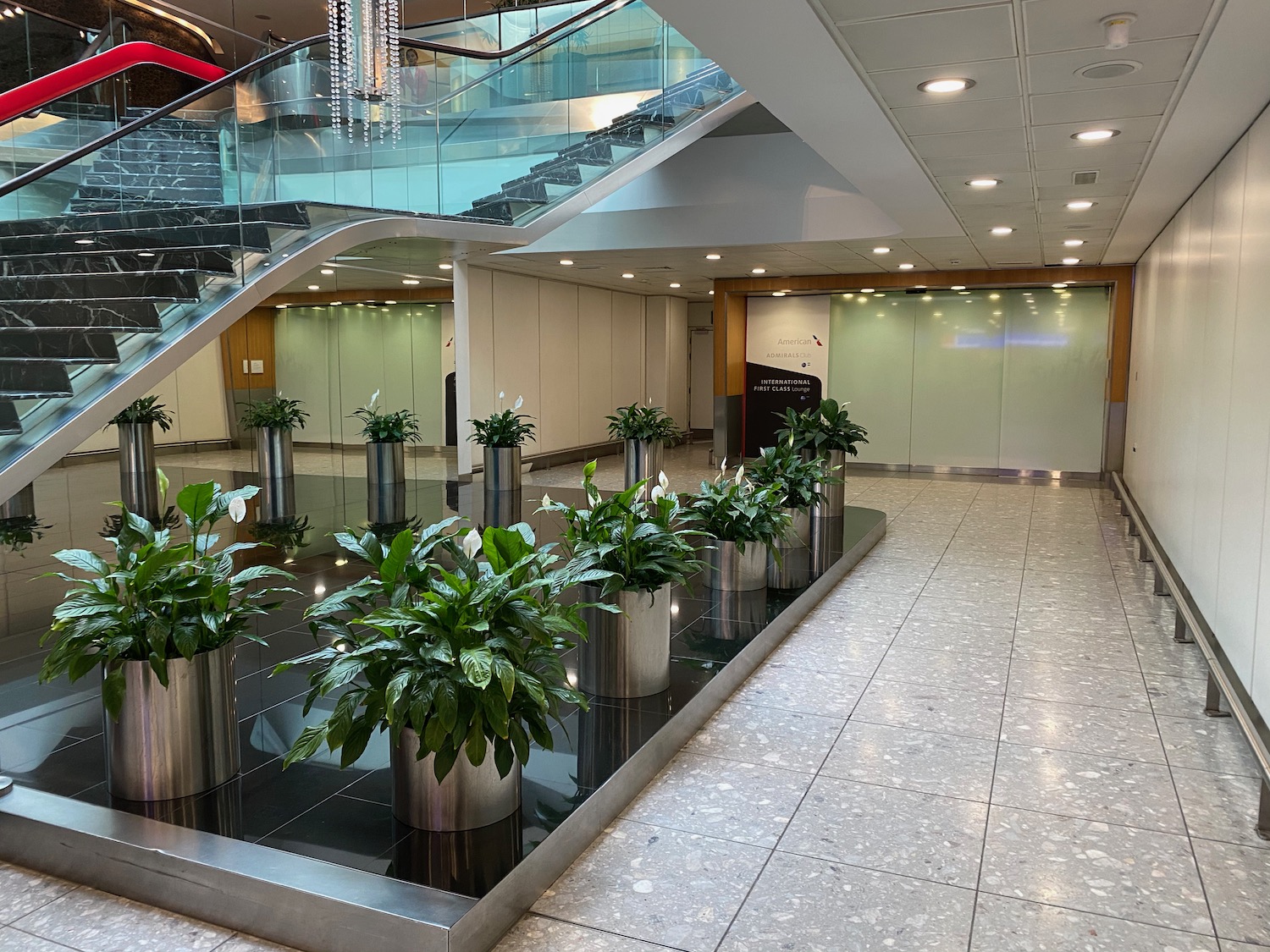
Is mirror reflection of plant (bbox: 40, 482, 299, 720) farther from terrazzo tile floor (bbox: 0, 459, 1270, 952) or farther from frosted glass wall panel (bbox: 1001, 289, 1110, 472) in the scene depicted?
frosted glass wall panel (bbox: 1001, 289, 1110, 472)

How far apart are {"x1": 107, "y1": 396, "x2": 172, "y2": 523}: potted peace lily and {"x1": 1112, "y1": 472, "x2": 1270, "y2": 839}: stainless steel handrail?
378 inches

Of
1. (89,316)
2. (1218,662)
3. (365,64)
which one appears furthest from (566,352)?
(1218,662)

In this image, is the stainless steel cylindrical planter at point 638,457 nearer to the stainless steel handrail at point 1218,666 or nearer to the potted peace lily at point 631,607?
the stainless steel handrail at point 1218,666

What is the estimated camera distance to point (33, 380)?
5.45 meters

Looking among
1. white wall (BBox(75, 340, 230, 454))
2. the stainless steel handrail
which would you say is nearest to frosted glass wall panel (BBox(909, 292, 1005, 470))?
the stainless steel handrail

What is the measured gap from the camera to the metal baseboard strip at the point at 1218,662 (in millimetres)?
3770

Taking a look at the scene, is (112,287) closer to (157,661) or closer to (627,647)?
(157,661)

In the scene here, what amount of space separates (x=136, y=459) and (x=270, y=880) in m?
9.31

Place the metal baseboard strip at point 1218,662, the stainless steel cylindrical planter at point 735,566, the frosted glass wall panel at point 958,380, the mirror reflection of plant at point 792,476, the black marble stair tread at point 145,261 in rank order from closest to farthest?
1. the metal baseboard strip at point 1218,662
2. the stainless steel cylindrical planter at point 735,566
3. the black marble stair tread at point 145,261
4. the mirror reflection of plant at point 792,476
5. the frosted glass wall panel at point 958,380

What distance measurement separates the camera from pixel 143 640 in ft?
11.5

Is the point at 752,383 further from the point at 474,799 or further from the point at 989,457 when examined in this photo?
the point at 474,799

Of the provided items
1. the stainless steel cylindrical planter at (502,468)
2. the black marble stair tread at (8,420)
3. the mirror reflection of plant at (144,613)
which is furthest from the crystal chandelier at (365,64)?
the mirror reflection of plant at (144,613)

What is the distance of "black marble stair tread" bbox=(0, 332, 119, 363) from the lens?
584cm

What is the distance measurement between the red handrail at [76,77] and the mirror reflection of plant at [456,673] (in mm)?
7243
